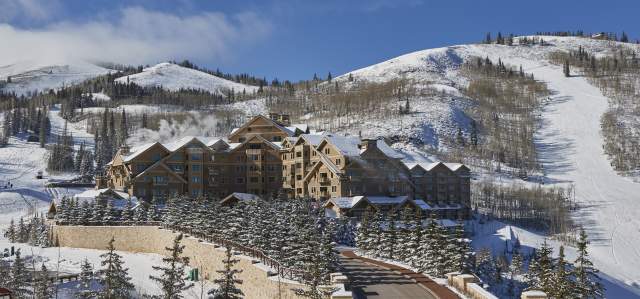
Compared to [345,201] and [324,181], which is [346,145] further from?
[345,201]

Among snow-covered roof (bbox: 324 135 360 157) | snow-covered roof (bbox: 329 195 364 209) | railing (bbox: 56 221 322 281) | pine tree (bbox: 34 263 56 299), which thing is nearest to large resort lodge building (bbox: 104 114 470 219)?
snow-covered roof (bbox: 324 135 360 157)

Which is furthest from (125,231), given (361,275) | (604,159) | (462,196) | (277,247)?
(604,159)

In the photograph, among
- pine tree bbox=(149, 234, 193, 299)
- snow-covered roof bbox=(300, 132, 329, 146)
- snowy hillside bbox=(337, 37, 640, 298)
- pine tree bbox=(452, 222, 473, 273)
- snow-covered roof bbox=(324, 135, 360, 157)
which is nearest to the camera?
pine tree bbox=(149, 234, 193, 299)

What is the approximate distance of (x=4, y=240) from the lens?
7638 cm

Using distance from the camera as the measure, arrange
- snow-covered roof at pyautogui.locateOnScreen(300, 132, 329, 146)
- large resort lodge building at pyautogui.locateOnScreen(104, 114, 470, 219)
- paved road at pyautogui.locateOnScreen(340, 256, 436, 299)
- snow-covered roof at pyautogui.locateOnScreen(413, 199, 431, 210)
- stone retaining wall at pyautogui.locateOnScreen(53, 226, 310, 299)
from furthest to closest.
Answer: snow-covered roof at pyautogui.locateOnScreen(300, 132, 329, 146)
snow-covered roof at pyautogui.locateOnScreen(413, 199, 431, 210)
large resort lodge building at pyautogui.locateOnScreen(104, 114, 470, 219)
stone retaining wall at pyautogui.locateOnScreen(53, 226, 310, 299)
paved road at pyautogui.locateOnScreen(340, 256, 436, 299)

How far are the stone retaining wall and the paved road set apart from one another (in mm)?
4010

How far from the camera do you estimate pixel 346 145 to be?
264ft

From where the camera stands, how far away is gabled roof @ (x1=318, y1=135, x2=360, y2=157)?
7856 cm

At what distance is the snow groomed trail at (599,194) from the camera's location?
3548 inches

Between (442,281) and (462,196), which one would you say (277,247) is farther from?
(462,196)

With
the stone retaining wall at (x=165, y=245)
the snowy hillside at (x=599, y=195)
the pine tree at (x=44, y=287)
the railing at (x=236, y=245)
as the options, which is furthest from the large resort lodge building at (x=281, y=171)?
the pine tree at (x=44, y=287)

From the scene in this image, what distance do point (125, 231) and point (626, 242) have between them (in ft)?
256

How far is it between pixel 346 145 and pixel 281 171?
36.6 feet

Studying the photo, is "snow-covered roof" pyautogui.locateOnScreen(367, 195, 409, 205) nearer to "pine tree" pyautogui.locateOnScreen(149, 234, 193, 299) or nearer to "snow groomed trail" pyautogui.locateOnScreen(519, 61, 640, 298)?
"snow groomed trail" pyautogui.locateOnScreen(519, 61, 640, 298)
